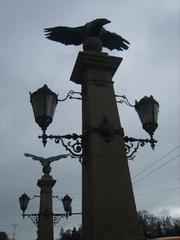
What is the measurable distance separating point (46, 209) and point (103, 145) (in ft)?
35.6

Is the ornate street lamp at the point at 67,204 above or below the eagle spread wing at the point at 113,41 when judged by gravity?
Result: below

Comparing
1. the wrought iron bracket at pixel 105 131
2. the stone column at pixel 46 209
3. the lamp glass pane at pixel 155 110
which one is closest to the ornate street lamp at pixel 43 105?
the wrought iron bracket at pixel 105 131

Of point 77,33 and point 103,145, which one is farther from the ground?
point 77,33

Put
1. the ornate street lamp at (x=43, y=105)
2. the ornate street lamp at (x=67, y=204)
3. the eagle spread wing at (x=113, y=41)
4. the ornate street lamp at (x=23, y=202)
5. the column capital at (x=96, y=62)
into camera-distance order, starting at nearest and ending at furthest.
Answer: the ornate street lamp at (x=43, y=105), the column capital at (x=96, y=62), the eagle spread wing at (x=113, y=41), the ornate street lamp at (x=23, y=202), the ornate street lamp at (x=67, y=204)

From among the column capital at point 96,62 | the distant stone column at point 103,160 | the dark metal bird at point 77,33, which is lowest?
the distant stone column at point 103,160

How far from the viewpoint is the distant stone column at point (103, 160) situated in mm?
5148

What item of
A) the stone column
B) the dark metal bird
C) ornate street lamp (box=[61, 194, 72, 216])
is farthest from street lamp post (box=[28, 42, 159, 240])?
the stone column

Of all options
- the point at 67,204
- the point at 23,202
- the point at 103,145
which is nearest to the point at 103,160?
the point at 103,145

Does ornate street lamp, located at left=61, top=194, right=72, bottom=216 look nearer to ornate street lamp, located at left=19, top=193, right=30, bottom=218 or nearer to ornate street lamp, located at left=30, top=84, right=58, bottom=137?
ornate street lamp, located at left=19, top=193, right=30, bottom=218

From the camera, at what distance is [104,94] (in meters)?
6.31

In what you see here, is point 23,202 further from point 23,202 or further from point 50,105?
point 50,105

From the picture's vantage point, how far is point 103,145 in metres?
5.74

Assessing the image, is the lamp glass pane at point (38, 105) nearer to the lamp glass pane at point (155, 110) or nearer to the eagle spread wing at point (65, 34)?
the lamp glass pane at point (155, 110)

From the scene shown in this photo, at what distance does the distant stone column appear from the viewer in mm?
5148
